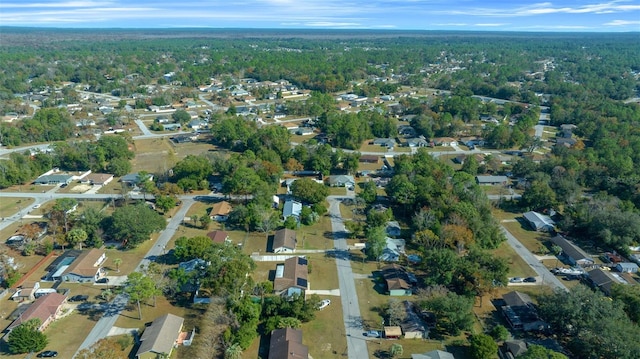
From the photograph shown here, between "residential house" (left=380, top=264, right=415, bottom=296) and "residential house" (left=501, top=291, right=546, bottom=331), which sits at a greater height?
"residential house" (left=501, top=291, right=546, bottom=331)

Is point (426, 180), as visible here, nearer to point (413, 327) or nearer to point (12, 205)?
point (413, 327)

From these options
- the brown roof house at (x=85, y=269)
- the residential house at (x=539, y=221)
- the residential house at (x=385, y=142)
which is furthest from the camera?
the residential house at (x=385, y=142)

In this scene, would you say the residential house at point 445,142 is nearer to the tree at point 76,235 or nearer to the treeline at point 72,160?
the treeline at point 72,160

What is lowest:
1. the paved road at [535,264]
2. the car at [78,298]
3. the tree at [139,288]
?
the car at [78,298]

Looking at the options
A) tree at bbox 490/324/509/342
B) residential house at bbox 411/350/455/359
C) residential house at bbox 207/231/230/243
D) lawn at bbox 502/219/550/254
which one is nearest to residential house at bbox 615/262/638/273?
lawn at bbox 502/219/550/254

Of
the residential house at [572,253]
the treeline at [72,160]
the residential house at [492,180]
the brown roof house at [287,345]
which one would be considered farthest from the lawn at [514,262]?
the treeline at [72,160]

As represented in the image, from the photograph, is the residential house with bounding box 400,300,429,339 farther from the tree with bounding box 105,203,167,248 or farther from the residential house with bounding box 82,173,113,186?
the residential house with bounding box 82,173,113,186
